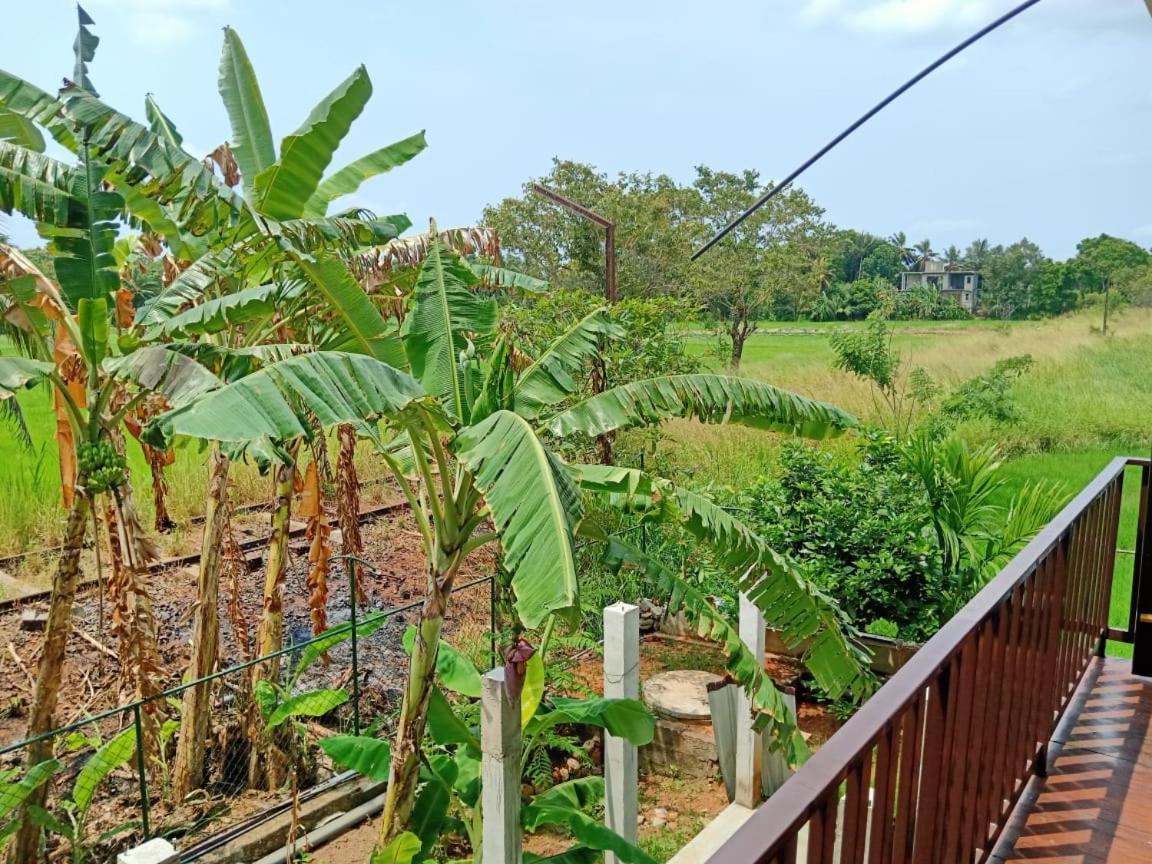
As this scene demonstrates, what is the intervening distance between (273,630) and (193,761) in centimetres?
84

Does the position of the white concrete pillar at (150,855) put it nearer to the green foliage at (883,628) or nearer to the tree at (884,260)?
the green foliage at (883,628)

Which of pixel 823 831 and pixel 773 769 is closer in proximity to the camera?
pixel 823 831

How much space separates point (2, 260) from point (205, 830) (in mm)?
3241

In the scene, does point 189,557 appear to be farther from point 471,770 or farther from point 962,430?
point 962,430

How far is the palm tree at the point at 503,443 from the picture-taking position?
104 inches

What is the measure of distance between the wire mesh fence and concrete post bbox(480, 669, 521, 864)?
1594 mm

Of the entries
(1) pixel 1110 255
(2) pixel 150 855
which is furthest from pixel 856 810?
(1) pixel 1110 255

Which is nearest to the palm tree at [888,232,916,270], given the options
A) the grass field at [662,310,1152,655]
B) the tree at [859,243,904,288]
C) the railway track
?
the tree at [859,243,904,288]

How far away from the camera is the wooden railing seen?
1303 mm

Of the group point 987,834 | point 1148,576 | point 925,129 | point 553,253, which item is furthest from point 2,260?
point 925,129

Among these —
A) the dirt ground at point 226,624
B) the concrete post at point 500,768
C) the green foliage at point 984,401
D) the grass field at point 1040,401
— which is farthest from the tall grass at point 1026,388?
the concrete post at point 500,768

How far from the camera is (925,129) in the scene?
100 feet

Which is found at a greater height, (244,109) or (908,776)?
(244,109)

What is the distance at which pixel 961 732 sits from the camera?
6.48 ft
